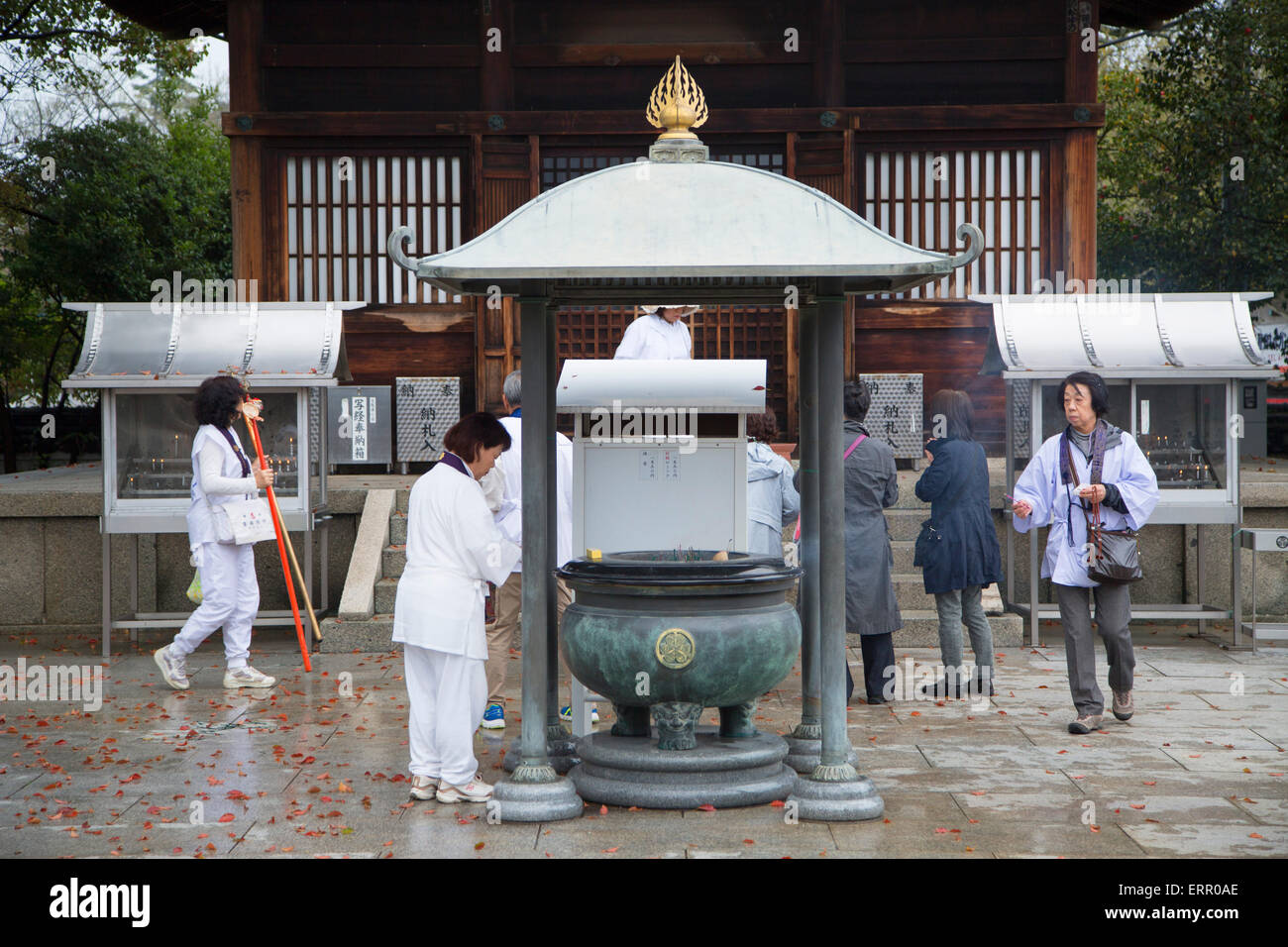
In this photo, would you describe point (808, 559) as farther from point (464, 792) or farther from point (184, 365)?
point (184, 365)

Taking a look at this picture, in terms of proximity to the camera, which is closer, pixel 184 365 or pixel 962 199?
pixel 184 365

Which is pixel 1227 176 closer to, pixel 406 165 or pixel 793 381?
pixel 793 381

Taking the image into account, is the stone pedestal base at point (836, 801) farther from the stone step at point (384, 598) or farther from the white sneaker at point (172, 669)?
the stone step at point (384, 598)

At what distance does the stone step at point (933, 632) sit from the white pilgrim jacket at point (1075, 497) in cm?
253

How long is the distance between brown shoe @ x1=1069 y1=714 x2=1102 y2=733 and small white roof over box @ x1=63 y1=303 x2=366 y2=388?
6.14 meters

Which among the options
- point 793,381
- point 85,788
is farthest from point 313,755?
point 793,381

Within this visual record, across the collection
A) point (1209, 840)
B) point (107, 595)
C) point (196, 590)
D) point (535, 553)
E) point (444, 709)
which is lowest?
point (1209, 840)

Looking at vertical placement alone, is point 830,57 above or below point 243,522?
above

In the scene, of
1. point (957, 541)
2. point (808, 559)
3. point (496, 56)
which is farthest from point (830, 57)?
point (808, 559)

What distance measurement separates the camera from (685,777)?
605 cm

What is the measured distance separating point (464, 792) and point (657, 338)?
5006 millimetres

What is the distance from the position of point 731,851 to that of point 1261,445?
58.6ft

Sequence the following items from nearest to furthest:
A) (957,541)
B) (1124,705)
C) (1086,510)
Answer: (1086,510) → (1124,705) → (957,541)

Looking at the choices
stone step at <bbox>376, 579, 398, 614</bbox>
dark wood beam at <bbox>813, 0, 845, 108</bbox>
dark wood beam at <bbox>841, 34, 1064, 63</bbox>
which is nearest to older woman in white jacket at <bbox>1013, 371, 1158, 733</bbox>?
stone step at <bbox>376, 579, 398, 614</bbox>
